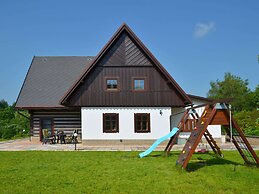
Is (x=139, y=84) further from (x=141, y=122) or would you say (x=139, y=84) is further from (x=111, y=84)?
(x=141, y=122)

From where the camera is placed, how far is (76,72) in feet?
81.8

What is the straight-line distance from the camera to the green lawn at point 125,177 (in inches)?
287

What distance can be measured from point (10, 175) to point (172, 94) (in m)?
12.7

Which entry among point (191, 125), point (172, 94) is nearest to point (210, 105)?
point (191, 125)

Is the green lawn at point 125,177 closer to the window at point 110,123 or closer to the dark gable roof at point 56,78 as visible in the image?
the window at point 110,123

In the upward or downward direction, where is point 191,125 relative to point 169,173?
upward

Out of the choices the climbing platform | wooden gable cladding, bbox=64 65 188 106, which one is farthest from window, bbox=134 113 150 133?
the climbing platform

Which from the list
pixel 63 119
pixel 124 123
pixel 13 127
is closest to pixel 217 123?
pixel 124 123

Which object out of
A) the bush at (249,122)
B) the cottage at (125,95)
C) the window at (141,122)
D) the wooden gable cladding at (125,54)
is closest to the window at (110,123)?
the cottage at (125,95)

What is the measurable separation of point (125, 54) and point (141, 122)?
4.60m

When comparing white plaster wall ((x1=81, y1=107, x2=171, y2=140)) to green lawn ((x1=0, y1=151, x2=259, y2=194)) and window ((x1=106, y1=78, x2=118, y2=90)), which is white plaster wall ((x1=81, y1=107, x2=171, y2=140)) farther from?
green lawn ((x1=0, y1=151, x2=259, y2=194))

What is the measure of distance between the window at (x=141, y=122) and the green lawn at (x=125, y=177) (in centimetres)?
779

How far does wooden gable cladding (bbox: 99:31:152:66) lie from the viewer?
19.6m

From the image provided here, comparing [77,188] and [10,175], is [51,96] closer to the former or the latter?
[10,175]
